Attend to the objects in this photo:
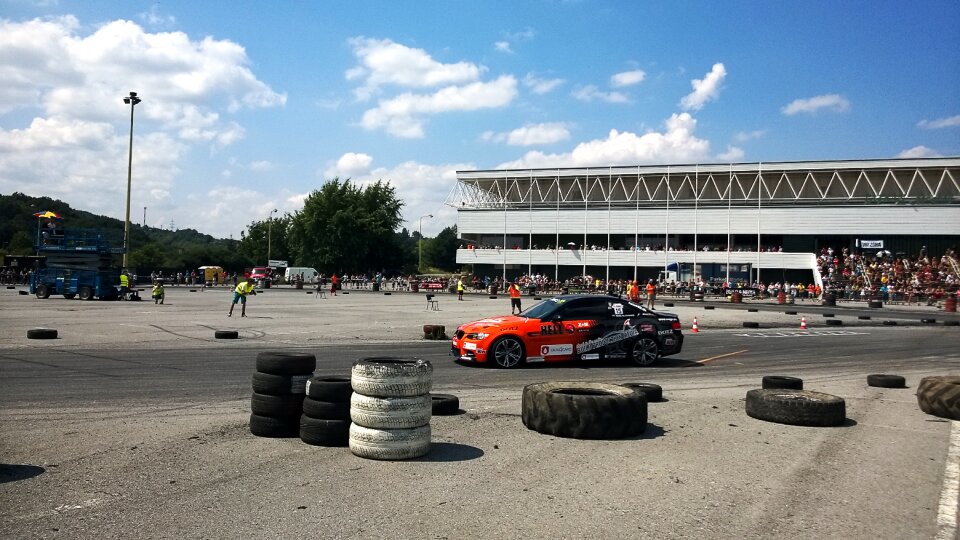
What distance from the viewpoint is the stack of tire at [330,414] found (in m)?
6.78

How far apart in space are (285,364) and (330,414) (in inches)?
27.6

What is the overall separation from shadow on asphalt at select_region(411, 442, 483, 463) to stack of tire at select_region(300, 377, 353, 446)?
85 centimetres

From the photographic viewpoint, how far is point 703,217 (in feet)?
230

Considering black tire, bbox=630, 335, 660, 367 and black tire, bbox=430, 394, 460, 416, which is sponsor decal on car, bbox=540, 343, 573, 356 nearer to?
black tire, bbox=630, 335, 660, 367

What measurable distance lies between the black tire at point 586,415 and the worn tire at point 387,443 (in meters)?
1.67

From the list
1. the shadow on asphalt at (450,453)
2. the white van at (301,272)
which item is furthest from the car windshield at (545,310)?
the white van at (301,272)

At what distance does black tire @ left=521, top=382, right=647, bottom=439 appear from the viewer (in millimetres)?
7488

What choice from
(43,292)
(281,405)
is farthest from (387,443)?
(43,292)

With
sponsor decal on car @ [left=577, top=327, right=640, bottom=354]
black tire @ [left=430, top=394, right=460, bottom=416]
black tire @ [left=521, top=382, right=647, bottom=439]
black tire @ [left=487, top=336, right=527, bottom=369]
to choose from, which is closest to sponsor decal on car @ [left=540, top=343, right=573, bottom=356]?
sponsor decal on car @ [left=577, top=327, right=640, bottom=354]

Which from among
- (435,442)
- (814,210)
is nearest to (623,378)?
(435,442)

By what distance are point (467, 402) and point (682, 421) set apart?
2907mm

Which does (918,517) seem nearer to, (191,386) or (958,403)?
(958,403)

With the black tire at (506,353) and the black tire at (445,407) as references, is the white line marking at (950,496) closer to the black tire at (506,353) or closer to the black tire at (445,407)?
the black tire at (445,407)

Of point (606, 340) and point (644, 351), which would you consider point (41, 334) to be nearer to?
point (606, 340)
